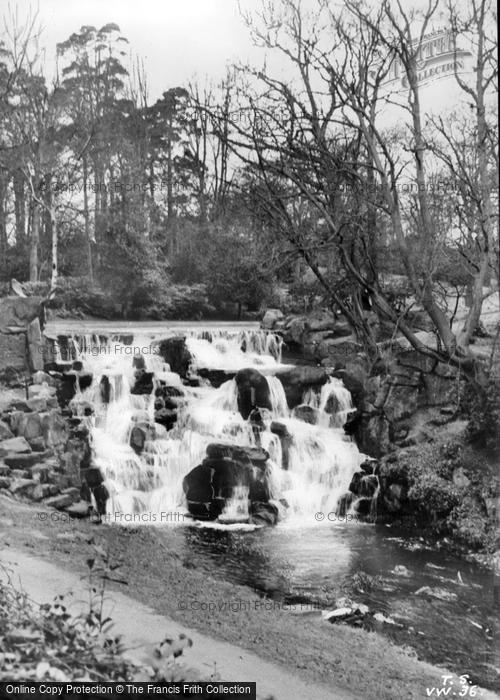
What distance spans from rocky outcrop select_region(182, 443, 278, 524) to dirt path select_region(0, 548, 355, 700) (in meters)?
2.64

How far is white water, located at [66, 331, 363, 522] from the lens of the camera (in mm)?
6938

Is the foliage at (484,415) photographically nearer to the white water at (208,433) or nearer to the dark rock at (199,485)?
the white water at (208,433)

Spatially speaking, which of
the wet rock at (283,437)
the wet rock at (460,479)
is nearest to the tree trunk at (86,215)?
the wet rock at (283,437)

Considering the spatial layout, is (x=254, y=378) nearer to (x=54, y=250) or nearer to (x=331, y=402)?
(x=331, y=402)

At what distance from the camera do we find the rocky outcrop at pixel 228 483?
22.5 feet

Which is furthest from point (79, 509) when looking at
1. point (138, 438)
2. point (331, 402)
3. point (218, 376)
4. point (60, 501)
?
point (331, 402)

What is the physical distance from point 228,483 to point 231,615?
2.75 metres

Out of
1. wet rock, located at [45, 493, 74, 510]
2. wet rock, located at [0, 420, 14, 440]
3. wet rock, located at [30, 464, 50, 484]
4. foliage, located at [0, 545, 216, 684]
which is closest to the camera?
foliage, located at [0, 545, 216, 684]

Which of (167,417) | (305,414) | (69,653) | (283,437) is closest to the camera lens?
(69,653)

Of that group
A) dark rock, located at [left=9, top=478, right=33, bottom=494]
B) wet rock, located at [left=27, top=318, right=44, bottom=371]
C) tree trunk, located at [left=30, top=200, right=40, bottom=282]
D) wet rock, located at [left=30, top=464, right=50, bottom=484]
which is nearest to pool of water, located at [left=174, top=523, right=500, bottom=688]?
wet rock, located at [left=30, top=464, right=50, bottom=484]

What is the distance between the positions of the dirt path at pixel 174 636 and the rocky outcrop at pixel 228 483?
8.65 feet

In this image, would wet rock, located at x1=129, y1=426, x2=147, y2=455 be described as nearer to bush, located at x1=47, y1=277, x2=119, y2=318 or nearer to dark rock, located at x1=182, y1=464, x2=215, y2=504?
dark rock, located at x1=182, y1=464, x2=215, y2=504

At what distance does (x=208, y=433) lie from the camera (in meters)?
7.61

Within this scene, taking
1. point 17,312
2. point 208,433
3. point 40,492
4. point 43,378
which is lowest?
point 40,492
